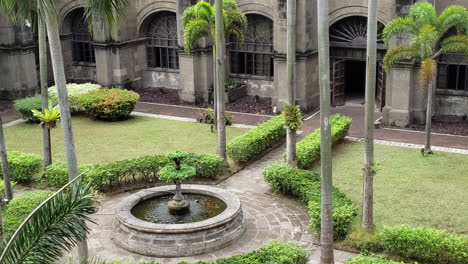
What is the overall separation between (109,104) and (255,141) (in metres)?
7.71

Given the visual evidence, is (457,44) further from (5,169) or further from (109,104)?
(5,169)

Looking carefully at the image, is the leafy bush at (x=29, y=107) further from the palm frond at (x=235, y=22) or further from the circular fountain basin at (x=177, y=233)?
the circular fountain basin at (x=177, y=233)

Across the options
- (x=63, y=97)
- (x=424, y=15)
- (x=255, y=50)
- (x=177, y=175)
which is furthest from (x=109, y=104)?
(x=63, y=97)

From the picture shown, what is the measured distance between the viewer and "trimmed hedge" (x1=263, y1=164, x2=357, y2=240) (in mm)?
13156

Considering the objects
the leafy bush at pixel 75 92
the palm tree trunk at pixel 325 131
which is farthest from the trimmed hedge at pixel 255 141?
the leafy bush at pixel 75 92

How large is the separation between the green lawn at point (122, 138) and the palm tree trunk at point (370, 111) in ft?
27.2

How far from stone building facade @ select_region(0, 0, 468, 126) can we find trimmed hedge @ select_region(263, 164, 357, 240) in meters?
8.44

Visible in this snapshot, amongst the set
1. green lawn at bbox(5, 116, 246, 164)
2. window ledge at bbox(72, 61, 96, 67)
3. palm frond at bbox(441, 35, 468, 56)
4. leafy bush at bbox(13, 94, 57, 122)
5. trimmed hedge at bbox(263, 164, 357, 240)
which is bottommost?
trimmed hedge at bbox(263, 164, 357, 240)

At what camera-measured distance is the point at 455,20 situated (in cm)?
1889

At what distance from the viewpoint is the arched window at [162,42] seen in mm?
29250

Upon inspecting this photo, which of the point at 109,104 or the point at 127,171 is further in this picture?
the point at 109,104

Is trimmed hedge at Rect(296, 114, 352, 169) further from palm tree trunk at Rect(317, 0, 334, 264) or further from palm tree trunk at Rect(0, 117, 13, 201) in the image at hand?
palm tree trunk at Rect(0, 117, 13, 201)

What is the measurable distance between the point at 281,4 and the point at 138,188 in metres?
10.7

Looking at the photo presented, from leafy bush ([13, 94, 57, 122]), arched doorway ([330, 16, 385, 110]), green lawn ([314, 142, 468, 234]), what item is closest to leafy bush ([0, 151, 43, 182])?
leafy bush ([13, 94, 57, 122])
